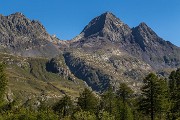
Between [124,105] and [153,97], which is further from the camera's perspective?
[124,105]

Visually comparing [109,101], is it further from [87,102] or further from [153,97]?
[153,97]

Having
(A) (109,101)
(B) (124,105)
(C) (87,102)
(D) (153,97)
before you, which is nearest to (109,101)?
(A) (109,101)

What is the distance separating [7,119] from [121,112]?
41151 millimetres

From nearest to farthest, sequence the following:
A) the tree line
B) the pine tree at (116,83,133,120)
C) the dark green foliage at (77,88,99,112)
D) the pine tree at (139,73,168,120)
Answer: the pine tree at (139,73,168,120) < the tree line < the pine tree at (116,83,133,120) < the dark green foliage at (77,88,99,112)

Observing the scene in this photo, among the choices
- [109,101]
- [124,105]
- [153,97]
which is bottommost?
[124,105]

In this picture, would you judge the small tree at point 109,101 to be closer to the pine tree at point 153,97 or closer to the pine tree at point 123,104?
the pine tree at point 123,104

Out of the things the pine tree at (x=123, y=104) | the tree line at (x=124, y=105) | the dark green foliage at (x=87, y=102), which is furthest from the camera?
the dark green foliage at (x=87, y=102)

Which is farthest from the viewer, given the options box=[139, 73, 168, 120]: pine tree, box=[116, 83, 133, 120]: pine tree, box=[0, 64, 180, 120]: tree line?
box=[116, 83, 133, 120]: pine tree

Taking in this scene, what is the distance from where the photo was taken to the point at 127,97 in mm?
118875

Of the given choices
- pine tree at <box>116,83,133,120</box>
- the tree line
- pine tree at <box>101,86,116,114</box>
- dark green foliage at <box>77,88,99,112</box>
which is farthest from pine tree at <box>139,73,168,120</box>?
pine tree at <box>101,86,116,114</box>

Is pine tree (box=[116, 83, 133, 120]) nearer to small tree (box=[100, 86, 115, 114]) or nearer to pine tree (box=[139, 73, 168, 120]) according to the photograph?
small tree (box=[100, 86, 115, 114])

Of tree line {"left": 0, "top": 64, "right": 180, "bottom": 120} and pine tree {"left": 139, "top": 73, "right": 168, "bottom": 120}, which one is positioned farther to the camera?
tree line {"left": 0, "top": 64, "right": 180, "bottom": 120}

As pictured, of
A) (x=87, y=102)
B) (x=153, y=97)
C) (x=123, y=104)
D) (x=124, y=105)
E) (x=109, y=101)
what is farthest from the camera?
(x=109, y=101)

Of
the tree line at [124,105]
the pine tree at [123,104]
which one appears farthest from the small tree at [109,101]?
the pine tree at [123,104]
